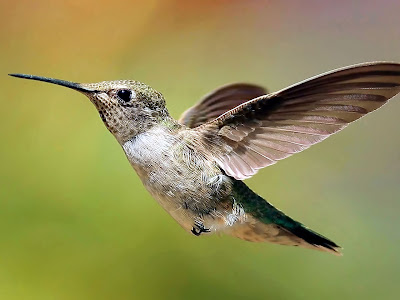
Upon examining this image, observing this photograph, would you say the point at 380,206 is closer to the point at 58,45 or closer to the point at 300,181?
the point at 300,181

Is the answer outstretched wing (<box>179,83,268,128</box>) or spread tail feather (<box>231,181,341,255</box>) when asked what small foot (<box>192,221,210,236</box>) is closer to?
spread tail feather (<box>231,181,341,255</box>)

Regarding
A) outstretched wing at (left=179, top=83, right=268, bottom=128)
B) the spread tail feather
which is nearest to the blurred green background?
outstretched wing at (left=179, top=83, right=268, bottom=128)

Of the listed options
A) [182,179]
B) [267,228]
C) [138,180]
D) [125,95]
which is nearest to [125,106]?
[125,95]

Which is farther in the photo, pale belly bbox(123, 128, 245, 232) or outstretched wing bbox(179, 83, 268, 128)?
outstretched wing bbox(179, 83, 268, 128)

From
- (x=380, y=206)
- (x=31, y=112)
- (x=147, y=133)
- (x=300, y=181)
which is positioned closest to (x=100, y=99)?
(x=147, y=133)

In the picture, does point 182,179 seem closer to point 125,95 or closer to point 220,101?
point 125,95

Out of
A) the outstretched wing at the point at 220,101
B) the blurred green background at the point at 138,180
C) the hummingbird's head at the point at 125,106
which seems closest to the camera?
the hummingbird's head at the point at 125,106

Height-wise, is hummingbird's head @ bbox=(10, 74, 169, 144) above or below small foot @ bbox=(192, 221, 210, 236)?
above

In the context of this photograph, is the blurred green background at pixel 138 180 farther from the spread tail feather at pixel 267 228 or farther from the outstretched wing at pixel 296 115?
the outstretched wing at pixel 296 115

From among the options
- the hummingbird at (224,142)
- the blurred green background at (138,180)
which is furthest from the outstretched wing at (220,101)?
the blurred green background at (138,180)
